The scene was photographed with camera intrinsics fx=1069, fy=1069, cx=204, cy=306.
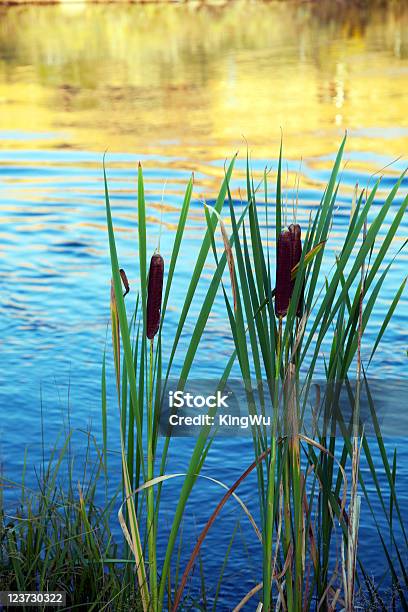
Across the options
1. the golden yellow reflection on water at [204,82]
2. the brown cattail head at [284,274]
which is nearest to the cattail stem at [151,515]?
the brown cattail head at [284,274]

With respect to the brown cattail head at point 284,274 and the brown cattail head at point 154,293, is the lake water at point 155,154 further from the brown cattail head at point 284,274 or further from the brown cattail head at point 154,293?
the brown cattail head at point 154,293

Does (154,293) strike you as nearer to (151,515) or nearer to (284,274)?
(284,274)

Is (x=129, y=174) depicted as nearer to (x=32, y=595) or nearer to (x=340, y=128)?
(x=340, y=128)

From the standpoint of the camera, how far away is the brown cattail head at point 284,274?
65.6 inches

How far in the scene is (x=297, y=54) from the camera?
16516mm

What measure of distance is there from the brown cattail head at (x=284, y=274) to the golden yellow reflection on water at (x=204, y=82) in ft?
20.6

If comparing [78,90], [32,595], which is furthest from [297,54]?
[32,595]

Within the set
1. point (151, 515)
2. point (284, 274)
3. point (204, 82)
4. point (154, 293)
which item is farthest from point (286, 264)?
point (204, 82)

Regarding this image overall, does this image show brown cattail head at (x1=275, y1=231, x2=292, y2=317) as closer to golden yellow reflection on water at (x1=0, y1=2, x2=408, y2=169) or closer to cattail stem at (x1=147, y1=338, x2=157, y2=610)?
cattail stem at (x1=147, y1=338, x2=157, y2=610)

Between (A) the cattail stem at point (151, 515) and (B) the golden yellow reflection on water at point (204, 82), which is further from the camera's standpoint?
(B) the golden yellow reflection on water at point (204, 82)

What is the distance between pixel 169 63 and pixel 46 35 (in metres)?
4.87

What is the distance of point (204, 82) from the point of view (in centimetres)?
1352

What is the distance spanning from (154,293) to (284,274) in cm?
21

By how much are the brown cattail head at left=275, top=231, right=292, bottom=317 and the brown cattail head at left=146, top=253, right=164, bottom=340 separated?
0.19m
